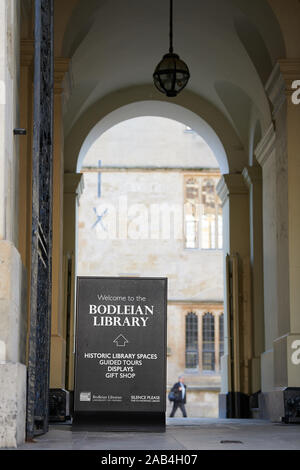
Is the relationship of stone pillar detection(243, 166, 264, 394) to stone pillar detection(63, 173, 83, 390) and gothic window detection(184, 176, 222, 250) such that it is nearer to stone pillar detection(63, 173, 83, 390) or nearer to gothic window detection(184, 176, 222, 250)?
stone pillar detection(63, 173, 83, 390)

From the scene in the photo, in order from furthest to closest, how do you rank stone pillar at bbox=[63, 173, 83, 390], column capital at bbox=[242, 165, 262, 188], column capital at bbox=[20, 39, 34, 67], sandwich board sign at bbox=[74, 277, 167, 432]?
column capital at bbox=[242, 165, 262, 188]
stone pillar at bbox=[63, 173, 83, 390]
column capital at bbox=[20, 39, 34, 67]
sandwich board sign at bbox=[74, 277, 167, 432]

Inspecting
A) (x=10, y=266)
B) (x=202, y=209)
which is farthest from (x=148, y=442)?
(x=202, y=209)

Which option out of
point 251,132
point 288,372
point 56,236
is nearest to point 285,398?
point 288,372

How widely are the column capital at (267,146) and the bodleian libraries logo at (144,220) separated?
23008 mm

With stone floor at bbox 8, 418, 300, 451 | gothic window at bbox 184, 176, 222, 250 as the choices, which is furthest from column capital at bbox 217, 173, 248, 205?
gothic window at bbox 184, 176, 222, 250

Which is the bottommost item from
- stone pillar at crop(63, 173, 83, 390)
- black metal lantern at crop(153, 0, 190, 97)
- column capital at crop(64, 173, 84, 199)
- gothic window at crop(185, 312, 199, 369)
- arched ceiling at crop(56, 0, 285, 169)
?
gothic window at crop(185, 312, 199, 369)

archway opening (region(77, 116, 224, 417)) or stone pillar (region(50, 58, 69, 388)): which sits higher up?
archway opening (region(77, 116, 224, 417))

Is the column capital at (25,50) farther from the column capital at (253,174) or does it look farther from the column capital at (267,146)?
the column capital at (253,174)

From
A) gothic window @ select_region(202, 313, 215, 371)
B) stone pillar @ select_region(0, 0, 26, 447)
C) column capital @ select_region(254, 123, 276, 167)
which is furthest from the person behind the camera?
gothic window @ select_region(202, 313, 215, 371)

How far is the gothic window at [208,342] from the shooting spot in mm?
35031

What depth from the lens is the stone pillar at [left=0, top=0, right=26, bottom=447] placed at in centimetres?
558

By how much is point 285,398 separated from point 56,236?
3.63m

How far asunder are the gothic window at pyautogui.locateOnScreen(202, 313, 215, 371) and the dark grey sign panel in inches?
1106

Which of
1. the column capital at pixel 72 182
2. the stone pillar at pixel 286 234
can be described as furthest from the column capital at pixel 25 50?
the column capital at pixel 72 182
